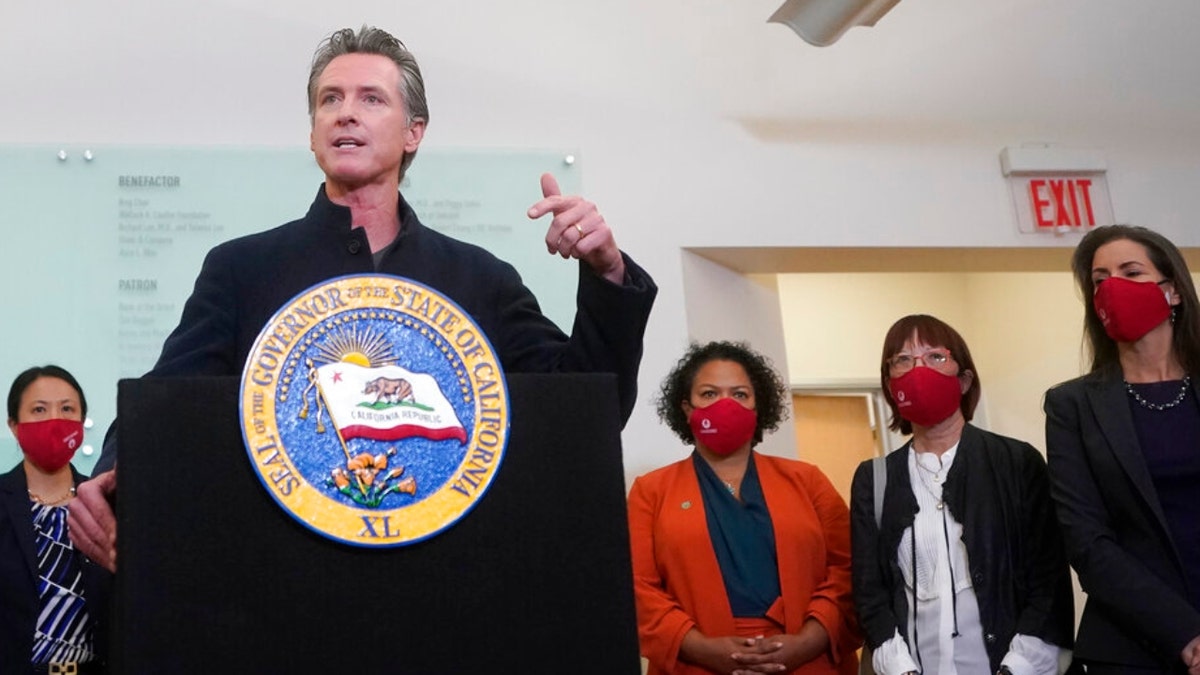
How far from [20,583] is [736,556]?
5.46 ft

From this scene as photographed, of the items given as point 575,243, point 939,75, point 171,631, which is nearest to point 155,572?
point 171,631

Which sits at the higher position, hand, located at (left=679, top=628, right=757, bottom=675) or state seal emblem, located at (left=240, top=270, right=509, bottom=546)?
state seal emblem, located at (left=240, top=270, right=509, bottom=546)

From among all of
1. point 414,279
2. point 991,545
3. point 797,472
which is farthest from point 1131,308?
point 414,279

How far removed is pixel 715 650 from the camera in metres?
2.86

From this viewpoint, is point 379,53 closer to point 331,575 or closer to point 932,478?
point 331,575

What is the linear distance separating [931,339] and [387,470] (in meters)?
2.25

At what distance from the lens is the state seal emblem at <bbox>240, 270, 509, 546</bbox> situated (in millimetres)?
973

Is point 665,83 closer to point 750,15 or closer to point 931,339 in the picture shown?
point 750,15

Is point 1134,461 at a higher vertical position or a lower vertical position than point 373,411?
lower

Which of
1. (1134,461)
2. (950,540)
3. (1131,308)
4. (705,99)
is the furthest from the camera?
(705,99)

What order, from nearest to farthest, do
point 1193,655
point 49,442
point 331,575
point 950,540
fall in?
point 331,575
point 1193,655
point 950,540
point 49,442

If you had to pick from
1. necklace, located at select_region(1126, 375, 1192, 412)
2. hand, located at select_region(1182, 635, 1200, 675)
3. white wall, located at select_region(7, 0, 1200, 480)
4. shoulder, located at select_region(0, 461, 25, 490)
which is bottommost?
hand, located at select_region(1182, 635, 1200, 675)

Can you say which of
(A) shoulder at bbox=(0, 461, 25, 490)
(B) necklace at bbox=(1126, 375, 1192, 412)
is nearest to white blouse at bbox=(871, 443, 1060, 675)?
(B) necklace at bbox=(1126, 375, 1192, 412)

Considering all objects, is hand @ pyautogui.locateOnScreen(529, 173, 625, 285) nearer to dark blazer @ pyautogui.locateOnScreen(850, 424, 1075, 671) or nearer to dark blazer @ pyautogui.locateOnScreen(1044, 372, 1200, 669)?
dark blazer @ pyautogui.locateOnScreen(1044, 372, 1200, 669)
